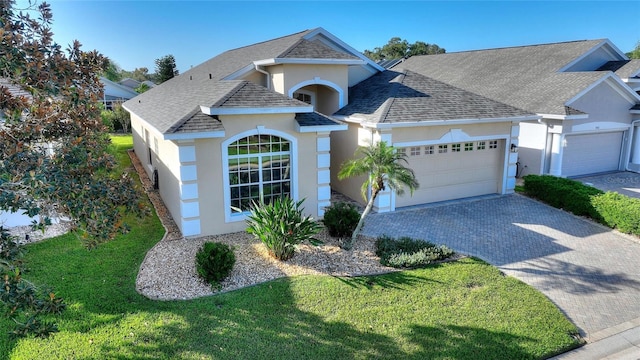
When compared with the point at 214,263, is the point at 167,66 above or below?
above

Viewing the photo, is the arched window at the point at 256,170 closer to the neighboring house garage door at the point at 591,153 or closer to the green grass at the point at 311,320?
the green grass at the point at 311,320

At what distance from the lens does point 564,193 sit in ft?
52.1

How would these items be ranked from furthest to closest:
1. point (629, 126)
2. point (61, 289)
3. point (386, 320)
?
1. point (629, 126)
2. point (61, 289)
3. point (386, 320)

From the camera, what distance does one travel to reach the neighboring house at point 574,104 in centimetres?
1994

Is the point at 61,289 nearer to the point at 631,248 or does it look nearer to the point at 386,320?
the point at 386,320

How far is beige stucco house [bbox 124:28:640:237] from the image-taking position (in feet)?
40.9

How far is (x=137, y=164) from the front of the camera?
76.6ft

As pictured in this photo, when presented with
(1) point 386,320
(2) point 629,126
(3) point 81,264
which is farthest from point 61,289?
(2) point 629,126

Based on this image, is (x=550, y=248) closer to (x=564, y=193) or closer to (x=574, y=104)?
Result: (x=564, y=193)

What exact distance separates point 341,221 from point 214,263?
4202 millimetres

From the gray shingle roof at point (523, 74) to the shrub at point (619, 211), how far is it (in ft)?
19.8

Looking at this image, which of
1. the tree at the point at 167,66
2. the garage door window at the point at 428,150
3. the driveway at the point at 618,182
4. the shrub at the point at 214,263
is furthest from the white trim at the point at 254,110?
the tree at the point at 167,66

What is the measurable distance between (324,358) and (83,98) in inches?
226

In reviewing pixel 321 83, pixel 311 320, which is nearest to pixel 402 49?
pixel 321 83
